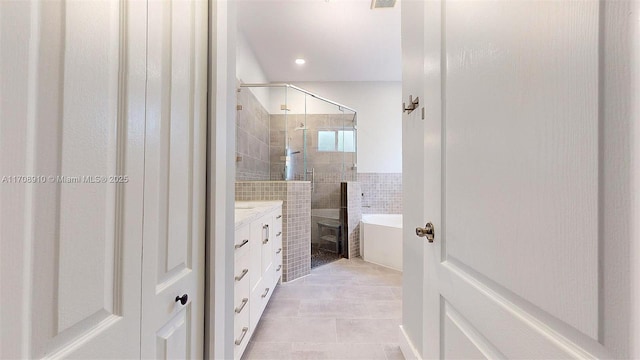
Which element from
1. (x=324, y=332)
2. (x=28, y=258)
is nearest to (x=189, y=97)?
(x=28, y=258)

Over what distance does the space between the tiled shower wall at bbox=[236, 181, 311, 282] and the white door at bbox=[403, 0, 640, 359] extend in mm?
2002

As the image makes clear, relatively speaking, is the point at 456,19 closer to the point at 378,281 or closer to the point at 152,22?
the point at 152,22

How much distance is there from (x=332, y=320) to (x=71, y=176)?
192cm

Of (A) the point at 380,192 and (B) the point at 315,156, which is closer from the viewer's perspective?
(B) the point at 315,156

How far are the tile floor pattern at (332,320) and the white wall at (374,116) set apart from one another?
199 centimetres

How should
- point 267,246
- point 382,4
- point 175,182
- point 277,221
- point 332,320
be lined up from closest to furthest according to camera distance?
point 175,182 < point 332,320 < point 267,246 < point 382,4 < point 277,221

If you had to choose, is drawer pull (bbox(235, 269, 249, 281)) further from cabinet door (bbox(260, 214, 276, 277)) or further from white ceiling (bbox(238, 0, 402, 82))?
white ceiling (bbox(238, 0, 402, 82))

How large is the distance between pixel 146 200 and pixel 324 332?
64.1 inches

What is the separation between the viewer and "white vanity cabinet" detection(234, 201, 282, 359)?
1363 millimetres

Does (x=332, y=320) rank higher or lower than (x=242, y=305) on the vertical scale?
lower

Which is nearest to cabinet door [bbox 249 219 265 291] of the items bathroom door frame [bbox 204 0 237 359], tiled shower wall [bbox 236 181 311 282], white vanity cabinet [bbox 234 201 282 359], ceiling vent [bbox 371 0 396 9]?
white vanity cabinet [bbox 234 201 282 359]

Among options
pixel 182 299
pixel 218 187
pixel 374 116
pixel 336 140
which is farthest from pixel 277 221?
pixel 374 116

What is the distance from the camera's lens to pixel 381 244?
127 inches

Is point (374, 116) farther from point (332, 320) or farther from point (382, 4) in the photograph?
point (332, 320)
